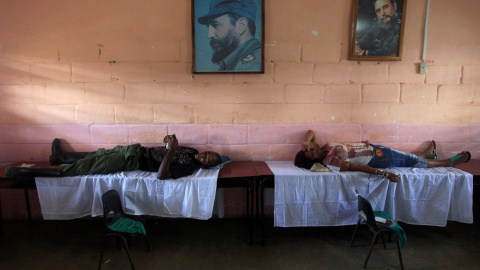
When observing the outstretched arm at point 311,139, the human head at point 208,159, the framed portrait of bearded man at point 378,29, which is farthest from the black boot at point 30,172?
the framed portrait of bearded man at point 378,29

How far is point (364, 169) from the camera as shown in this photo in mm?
2385

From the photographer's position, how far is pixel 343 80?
2.91 metres

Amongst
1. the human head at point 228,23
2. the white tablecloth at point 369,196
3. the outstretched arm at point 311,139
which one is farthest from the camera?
the outstretched arm at point 311,139

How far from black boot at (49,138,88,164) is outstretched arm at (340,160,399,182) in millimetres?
2669

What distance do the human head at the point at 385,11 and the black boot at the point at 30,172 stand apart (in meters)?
3.57

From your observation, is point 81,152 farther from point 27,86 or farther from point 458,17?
point 458,17

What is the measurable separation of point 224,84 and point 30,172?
2.00 meters

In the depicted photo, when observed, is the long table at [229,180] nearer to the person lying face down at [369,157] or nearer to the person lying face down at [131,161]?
the person lying face down at [131,161]

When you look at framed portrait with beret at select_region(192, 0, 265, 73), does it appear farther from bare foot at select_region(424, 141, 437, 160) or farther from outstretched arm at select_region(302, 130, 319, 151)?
bare foot at select_region(424, 141, 437, 160)

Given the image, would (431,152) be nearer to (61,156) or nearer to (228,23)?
(228,23)

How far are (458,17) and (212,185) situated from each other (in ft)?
10.7

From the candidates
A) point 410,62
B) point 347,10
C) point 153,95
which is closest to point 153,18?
point 153,95

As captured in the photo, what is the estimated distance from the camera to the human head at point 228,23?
108 inches

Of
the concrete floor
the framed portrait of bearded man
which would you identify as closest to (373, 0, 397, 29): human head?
the framed portrait of bearded man
